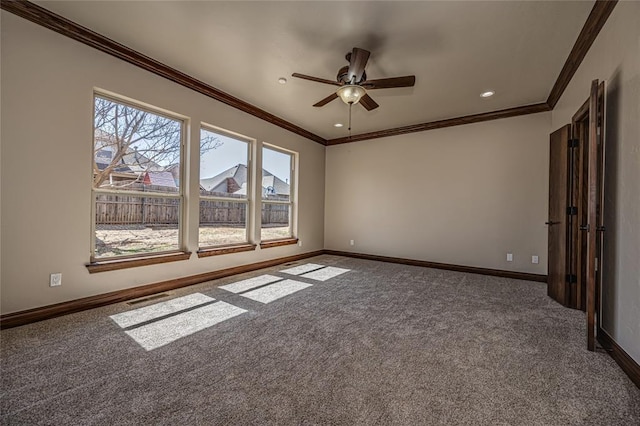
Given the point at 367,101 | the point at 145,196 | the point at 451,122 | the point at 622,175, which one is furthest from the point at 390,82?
the point at 145,196

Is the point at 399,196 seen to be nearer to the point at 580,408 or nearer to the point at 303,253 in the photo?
the point at 303,253

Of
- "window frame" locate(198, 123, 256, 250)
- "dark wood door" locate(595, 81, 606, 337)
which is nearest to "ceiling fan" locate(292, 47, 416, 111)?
"dark wood door" locate(595, 81, 606, 337)

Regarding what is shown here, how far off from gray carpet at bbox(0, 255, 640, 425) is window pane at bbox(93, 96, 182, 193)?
56.0 inches

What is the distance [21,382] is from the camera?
1540 millimetres

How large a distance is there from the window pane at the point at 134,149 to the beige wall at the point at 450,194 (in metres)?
3.54

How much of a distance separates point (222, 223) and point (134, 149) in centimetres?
152

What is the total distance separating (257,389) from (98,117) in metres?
3.15

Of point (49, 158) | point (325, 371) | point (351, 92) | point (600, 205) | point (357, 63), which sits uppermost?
point (357, 63)

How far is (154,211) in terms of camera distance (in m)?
3.37

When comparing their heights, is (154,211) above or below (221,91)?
below

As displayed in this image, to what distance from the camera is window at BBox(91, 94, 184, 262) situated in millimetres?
2896

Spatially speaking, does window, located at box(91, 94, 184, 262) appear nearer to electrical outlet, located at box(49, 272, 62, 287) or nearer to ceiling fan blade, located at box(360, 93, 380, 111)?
electrical outlet, located at box(49, 272, 62, 287)

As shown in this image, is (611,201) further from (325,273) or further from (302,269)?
(302,269)

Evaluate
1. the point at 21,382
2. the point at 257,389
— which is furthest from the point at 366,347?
the point at 21,382
